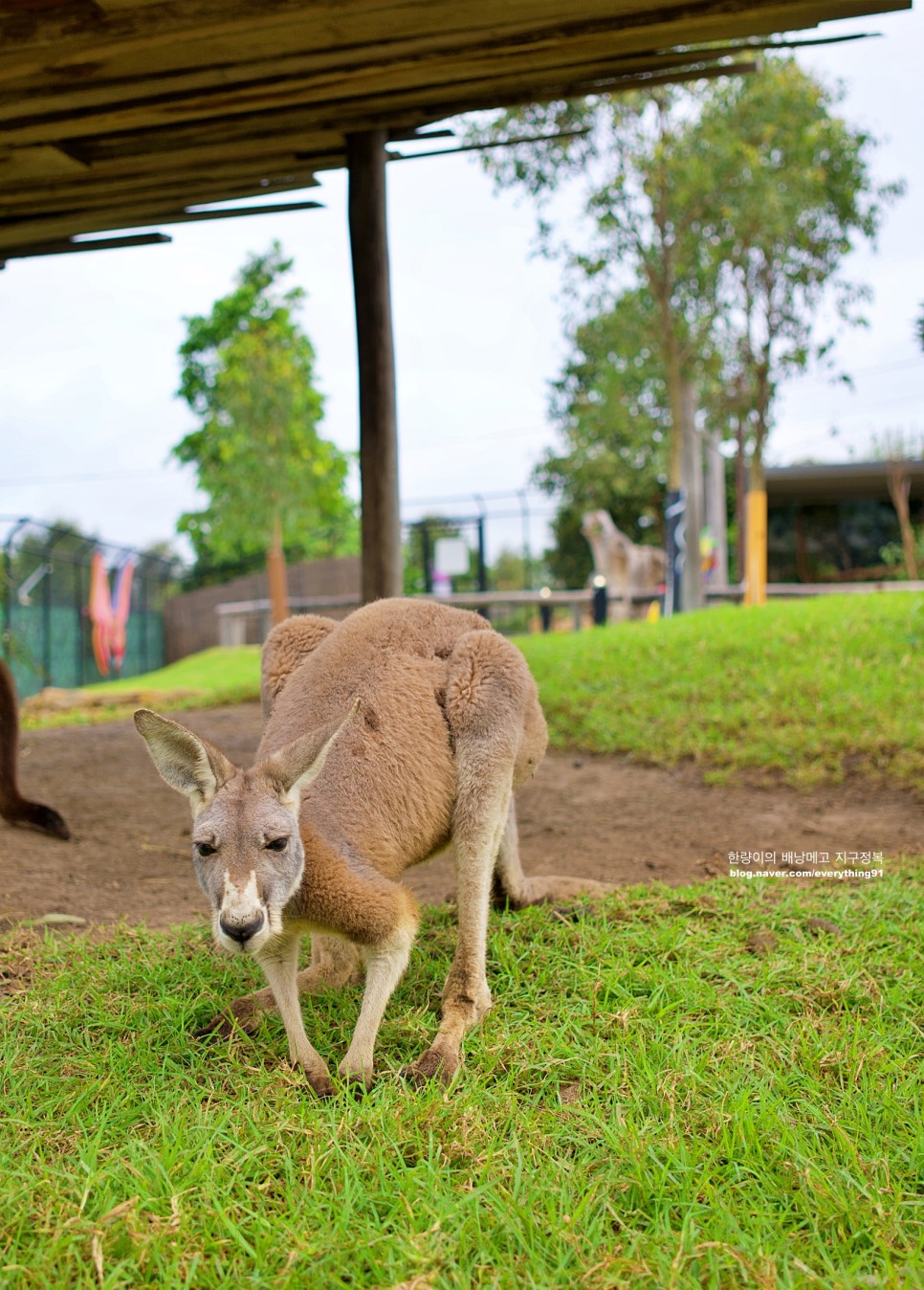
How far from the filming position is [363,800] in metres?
2.62

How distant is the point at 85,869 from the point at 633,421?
19.0 m

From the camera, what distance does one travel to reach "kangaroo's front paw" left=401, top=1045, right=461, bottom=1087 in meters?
2.35

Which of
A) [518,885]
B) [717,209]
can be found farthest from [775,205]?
[518,885]

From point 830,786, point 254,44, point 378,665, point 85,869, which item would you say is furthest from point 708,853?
point 254,44

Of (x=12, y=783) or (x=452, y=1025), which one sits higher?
(x=12, y=783)

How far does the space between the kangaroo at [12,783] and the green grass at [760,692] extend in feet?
10.0

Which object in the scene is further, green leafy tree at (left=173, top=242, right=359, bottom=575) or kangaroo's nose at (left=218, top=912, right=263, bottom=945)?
green leafy tree at (left=173, top=242, right=359, bottom=575)

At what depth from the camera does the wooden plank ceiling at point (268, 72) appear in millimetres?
3322

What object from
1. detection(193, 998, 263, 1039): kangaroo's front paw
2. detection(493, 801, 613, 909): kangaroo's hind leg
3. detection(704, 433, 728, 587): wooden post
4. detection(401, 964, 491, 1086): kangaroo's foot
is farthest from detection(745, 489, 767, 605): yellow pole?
detection(193, 998, 263, 1039): kangaroo's front paw

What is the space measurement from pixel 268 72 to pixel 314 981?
3.16 meters

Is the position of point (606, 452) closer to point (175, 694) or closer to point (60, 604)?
point (60, 604)

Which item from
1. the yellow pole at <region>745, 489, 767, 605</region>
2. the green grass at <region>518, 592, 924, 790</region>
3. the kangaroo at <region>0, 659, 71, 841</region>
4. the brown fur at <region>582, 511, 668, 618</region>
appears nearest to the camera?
Result: the kangaroo at <region>0, 659, 71, 841</region>

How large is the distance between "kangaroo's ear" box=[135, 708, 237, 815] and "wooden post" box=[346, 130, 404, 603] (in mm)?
2728

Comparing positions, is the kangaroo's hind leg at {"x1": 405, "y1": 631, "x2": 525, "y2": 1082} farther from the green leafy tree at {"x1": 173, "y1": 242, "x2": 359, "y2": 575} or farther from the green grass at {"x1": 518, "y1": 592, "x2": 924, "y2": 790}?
the green leafy tree at {"x1": 173, "y1": 242, "x2": 359, "y2": 575}
